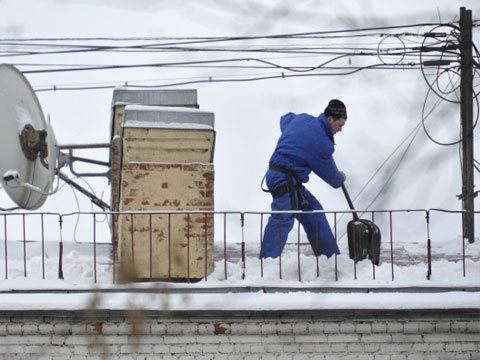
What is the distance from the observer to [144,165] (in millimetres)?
7367

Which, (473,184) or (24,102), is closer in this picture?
(24,102)

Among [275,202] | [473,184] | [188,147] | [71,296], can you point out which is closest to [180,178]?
[188,147]

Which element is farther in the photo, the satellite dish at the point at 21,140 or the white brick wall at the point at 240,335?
the satellite dish at the point at 21,140

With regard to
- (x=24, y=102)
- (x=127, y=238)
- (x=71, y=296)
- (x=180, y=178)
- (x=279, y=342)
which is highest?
(x=24, y=102)

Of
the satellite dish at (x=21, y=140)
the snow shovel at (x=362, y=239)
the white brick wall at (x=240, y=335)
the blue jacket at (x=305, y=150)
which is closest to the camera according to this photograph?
the white brick wall at (x=240, y=335)

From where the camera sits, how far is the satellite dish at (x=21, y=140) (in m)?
8.46

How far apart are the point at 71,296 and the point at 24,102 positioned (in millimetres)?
3286

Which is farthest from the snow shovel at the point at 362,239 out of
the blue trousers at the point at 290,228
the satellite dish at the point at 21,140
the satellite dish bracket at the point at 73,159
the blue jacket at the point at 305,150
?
the satellite dish bracket at the point at 73,159

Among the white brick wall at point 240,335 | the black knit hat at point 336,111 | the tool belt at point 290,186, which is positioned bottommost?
the white brick wall at point 240,335

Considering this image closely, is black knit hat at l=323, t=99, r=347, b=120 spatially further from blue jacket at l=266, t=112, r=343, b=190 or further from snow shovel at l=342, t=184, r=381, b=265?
snow shovel at l=342, t=184, r=381, b=265

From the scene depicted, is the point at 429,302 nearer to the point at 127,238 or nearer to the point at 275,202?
the point at 275,202

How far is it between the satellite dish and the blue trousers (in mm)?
2398

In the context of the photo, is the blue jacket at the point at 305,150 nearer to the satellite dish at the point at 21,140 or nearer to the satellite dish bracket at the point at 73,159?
the satellite dish at the point at 21,140

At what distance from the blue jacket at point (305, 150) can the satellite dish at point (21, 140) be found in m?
2.48
